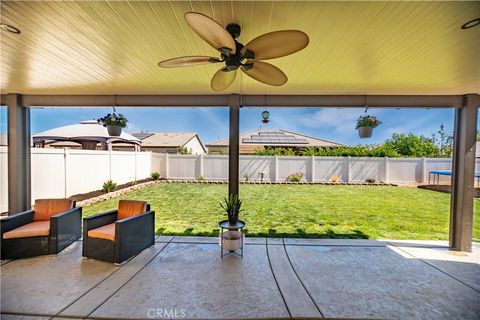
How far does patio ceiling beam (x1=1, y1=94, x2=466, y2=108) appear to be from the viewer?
12.1ft

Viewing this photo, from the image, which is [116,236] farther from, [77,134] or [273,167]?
[273,167]

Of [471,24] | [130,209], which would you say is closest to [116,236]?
[130,209]

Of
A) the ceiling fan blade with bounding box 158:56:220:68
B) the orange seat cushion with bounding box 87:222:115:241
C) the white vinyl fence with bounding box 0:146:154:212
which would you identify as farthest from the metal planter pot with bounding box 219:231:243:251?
the white vinyl fence with bounding box 0:146:154:212

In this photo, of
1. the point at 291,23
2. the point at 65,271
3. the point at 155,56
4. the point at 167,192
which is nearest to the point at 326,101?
the point at 291,23

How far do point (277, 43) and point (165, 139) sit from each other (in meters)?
16.3

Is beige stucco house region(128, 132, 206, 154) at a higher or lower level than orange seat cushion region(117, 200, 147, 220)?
higher

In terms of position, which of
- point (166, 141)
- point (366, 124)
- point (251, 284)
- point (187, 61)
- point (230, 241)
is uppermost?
point (166, 141)

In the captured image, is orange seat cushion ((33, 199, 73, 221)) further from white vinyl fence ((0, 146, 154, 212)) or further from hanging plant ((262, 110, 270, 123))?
hanging plant ((262, 110, 270, 123))

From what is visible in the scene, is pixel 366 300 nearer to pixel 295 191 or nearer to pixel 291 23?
pixel 291 23

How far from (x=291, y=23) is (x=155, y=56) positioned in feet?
5.17

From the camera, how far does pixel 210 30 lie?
1.40 meters

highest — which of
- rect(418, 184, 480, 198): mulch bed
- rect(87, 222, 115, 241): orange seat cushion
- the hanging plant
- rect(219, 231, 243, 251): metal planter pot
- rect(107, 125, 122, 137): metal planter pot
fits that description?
the hanging plant

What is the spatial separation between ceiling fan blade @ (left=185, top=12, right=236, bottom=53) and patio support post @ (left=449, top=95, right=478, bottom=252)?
14.0 feet

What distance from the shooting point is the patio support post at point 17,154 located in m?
3.99
